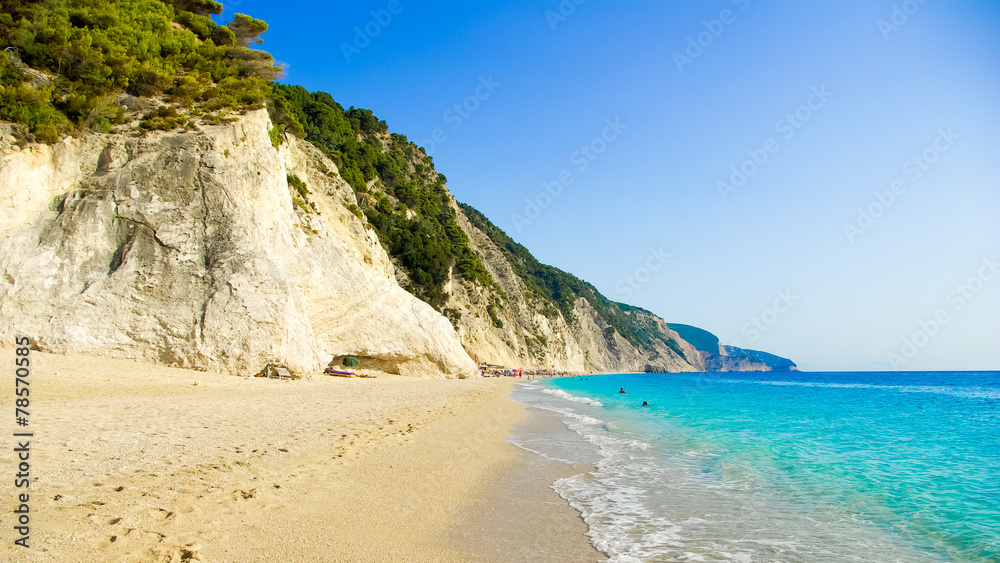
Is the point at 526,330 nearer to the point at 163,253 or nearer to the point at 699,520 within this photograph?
the point at 163,253

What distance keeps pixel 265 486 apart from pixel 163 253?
49.8 feet

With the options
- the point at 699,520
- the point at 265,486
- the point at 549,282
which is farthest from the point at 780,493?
the point at 549,282

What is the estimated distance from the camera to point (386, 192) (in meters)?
46.0

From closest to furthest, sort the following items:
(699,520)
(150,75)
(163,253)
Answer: (699,520), (163,253), (150,75)

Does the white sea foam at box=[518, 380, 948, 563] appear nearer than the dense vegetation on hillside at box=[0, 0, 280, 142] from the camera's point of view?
Yes

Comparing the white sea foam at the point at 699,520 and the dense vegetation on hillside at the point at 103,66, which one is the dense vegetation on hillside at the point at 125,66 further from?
the white sea foam at the point at 699,520

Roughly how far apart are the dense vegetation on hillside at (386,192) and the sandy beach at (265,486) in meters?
25.6

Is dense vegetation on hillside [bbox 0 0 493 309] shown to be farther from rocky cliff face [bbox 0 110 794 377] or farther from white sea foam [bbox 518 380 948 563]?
white sea foam [bbox 518 380 948 563]

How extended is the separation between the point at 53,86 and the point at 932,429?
34.2m

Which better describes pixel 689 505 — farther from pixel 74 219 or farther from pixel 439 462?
pixel 74 219

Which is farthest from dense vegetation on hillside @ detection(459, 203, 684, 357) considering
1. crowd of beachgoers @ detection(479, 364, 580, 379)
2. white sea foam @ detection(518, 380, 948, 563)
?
white sea foam @ detection(518, 380, 948, 563)

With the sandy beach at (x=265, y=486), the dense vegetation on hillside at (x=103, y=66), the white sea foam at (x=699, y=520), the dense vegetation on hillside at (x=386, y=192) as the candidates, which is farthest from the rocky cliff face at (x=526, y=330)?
the white sea foam at (x=699, y=520)

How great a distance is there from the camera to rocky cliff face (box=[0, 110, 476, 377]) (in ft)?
49.9

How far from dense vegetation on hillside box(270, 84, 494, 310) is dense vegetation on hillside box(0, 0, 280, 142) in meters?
5.86
